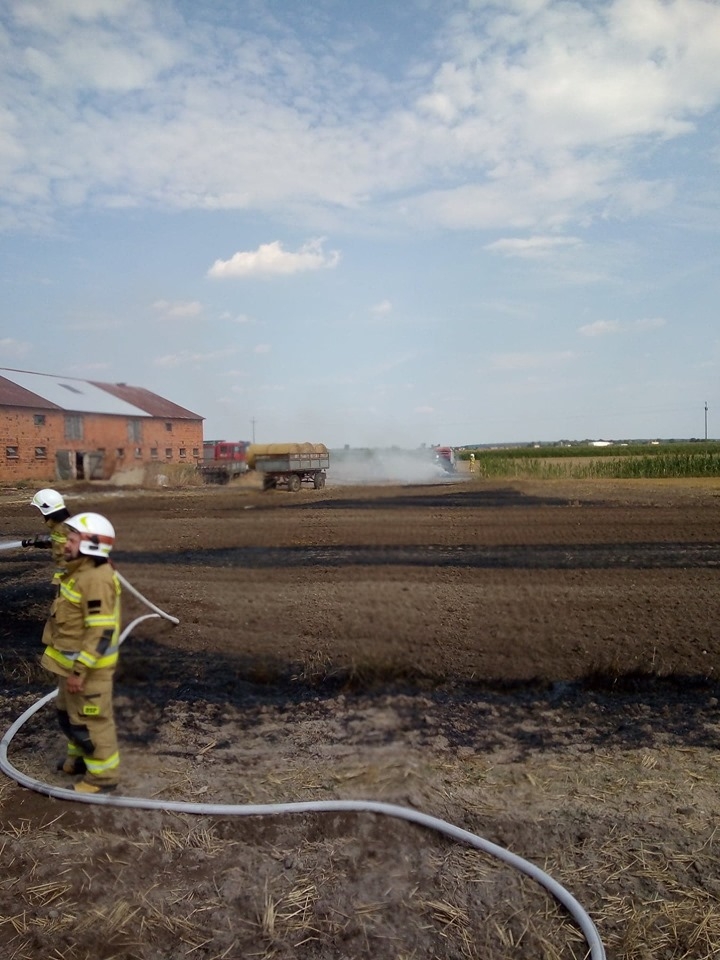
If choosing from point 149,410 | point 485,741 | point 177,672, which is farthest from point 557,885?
point 149,410

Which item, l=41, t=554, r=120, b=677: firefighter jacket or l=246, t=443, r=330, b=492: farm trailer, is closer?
l=41, t=554, r=120, b=677: firefighter jacket

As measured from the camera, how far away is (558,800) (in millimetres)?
4055

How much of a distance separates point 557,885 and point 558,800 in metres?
0.85

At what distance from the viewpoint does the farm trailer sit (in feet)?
86.2

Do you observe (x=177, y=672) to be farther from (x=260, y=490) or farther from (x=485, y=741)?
(x=260, y=490)

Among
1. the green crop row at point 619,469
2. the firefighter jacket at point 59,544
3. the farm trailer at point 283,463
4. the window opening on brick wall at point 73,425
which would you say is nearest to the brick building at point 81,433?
the window opening on brick wall at point 73,425

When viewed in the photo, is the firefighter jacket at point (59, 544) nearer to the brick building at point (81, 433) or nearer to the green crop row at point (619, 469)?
the brick building at point (81, 433)

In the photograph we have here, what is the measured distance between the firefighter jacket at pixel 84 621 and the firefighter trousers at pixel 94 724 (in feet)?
0.48

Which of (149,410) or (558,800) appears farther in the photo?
(149,410)

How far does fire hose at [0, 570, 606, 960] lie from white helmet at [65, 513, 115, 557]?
4.92 ft

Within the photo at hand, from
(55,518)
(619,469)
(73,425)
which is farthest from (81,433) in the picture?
(619,469)

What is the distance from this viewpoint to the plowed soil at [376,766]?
3.17 metres

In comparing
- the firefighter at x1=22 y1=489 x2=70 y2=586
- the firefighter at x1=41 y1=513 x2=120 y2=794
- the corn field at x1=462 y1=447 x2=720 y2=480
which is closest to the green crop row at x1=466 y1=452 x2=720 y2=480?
the corn field at x1=462 y1=447 x2=720 y2=480

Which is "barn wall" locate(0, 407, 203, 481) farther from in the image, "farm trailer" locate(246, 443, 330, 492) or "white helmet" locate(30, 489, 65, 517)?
"farm trailer" locate(246, 443, 330, 492)
